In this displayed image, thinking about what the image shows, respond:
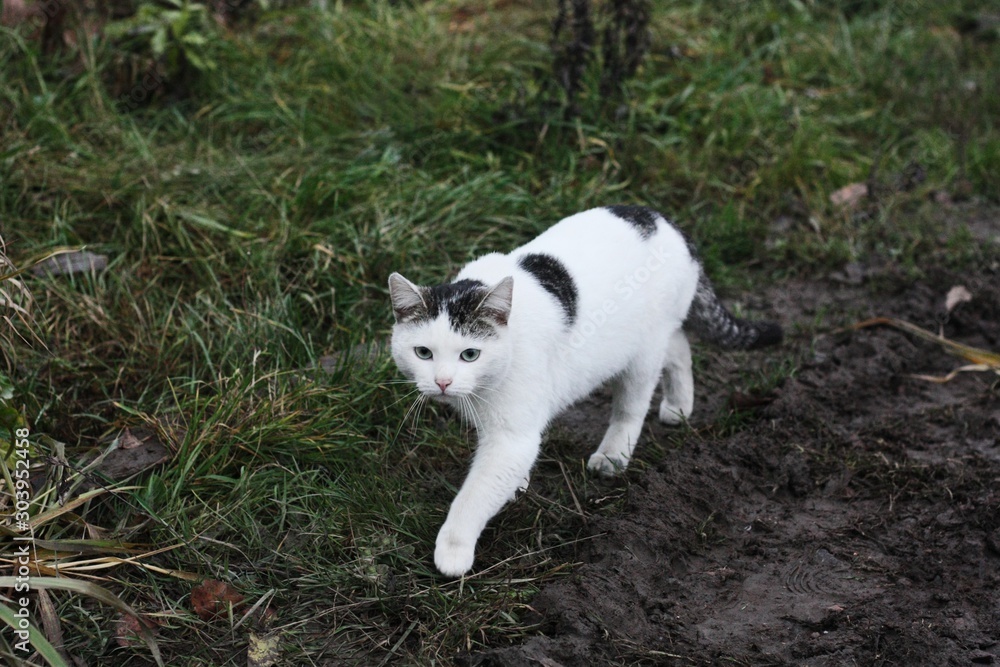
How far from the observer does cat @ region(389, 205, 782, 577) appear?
3.13 meters

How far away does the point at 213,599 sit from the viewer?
9.83 feet

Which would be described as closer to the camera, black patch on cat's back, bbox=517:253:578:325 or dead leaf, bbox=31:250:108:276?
black patch on cat's back, bbox=517:253:578:325

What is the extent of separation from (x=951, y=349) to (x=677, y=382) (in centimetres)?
147

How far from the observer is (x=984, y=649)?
9.18 feet

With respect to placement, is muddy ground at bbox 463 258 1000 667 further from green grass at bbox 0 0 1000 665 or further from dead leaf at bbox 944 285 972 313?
green grass at bbox 0 0 1000 665

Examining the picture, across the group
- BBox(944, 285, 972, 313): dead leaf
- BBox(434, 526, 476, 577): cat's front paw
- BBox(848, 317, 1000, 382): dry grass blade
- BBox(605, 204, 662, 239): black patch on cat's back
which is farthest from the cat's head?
BBox(944, 285, 972, 313): dead leaf

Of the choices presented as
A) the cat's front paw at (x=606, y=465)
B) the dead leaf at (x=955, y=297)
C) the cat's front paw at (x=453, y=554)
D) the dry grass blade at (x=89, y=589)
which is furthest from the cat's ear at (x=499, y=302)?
the dead leaf at (x=955, y=297)

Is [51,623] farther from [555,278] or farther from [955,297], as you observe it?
[955,297]

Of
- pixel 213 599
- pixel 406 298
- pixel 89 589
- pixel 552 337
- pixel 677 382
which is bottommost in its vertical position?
pixel 213 599

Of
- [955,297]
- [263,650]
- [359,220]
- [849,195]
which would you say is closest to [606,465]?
[263,650]

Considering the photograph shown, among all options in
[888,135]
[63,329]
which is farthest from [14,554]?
[888,135]

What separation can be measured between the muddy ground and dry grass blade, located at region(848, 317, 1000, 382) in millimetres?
40

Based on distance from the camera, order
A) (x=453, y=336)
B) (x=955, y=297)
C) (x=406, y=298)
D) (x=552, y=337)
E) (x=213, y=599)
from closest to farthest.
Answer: (x=213, y=599), (x=453, y=336), (x=406, y=298), (x=552, y=337), (x=955, y=297)

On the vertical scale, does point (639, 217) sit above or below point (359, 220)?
above
